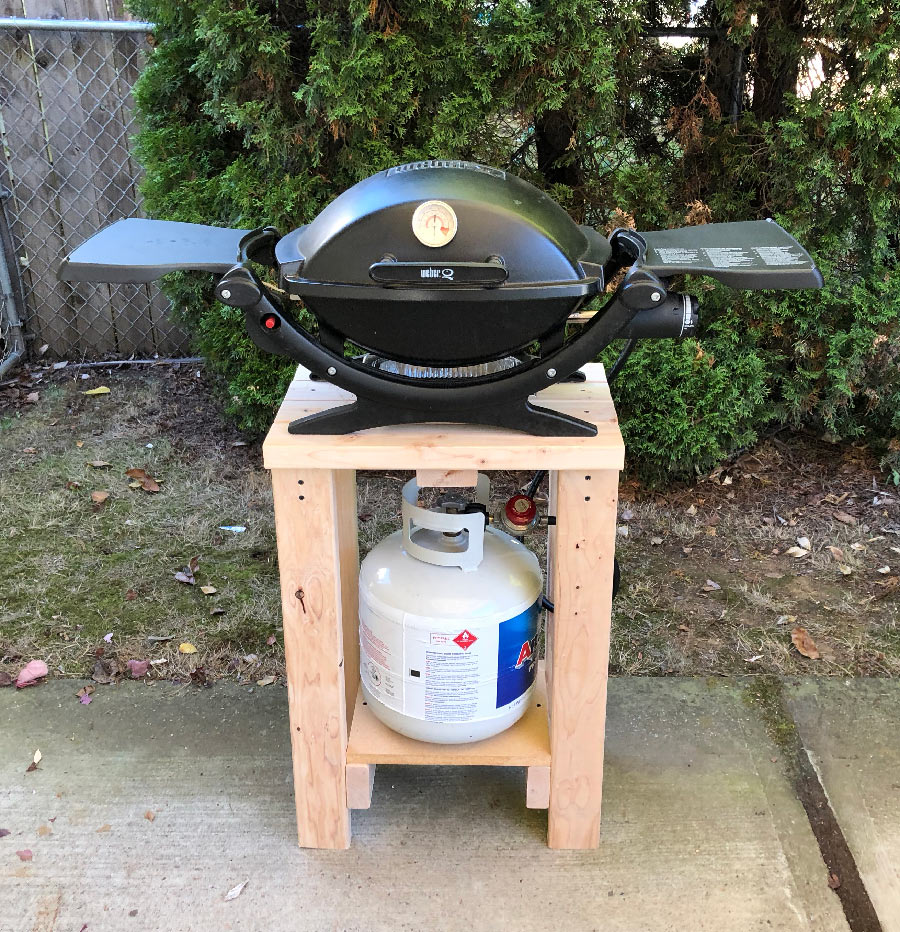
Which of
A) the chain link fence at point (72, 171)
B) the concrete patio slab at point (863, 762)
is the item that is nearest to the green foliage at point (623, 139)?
the chain link fence at point (72, 171)

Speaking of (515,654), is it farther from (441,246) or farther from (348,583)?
(441,246)

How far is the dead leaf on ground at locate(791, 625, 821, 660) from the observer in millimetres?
2636

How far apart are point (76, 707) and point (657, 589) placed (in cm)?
182

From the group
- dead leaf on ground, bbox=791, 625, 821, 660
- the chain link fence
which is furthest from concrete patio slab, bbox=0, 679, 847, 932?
the chain link fence

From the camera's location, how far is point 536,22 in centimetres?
287

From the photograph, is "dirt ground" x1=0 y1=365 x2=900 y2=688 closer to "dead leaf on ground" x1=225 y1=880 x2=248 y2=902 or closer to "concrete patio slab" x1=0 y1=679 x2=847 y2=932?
"concrete patio slab" x1=0 y1=679 x2=847 y2=932

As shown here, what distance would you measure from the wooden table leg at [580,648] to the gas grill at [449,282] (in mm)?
157

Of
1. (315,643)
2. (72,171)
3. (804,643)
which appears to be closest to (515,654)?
(315,643)

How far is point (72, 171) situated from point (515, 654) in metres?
4.13

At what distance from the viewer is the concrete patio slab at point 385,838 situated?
1803 millimetres

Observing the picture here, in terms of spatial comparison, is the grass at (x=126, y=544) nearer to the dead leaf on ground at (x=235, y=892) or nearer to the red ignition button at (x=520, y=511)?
the dead leaf on ground at (x=235, y=892)

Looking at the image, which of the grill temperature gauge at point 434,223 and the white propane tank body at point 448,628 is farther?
the white propane tank body at point 448,628

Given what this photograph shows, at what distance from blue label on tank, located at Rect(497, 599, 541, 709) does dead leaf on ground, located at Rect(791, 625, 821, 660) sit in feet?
3.70

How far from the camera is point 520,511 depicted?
6.56ft
